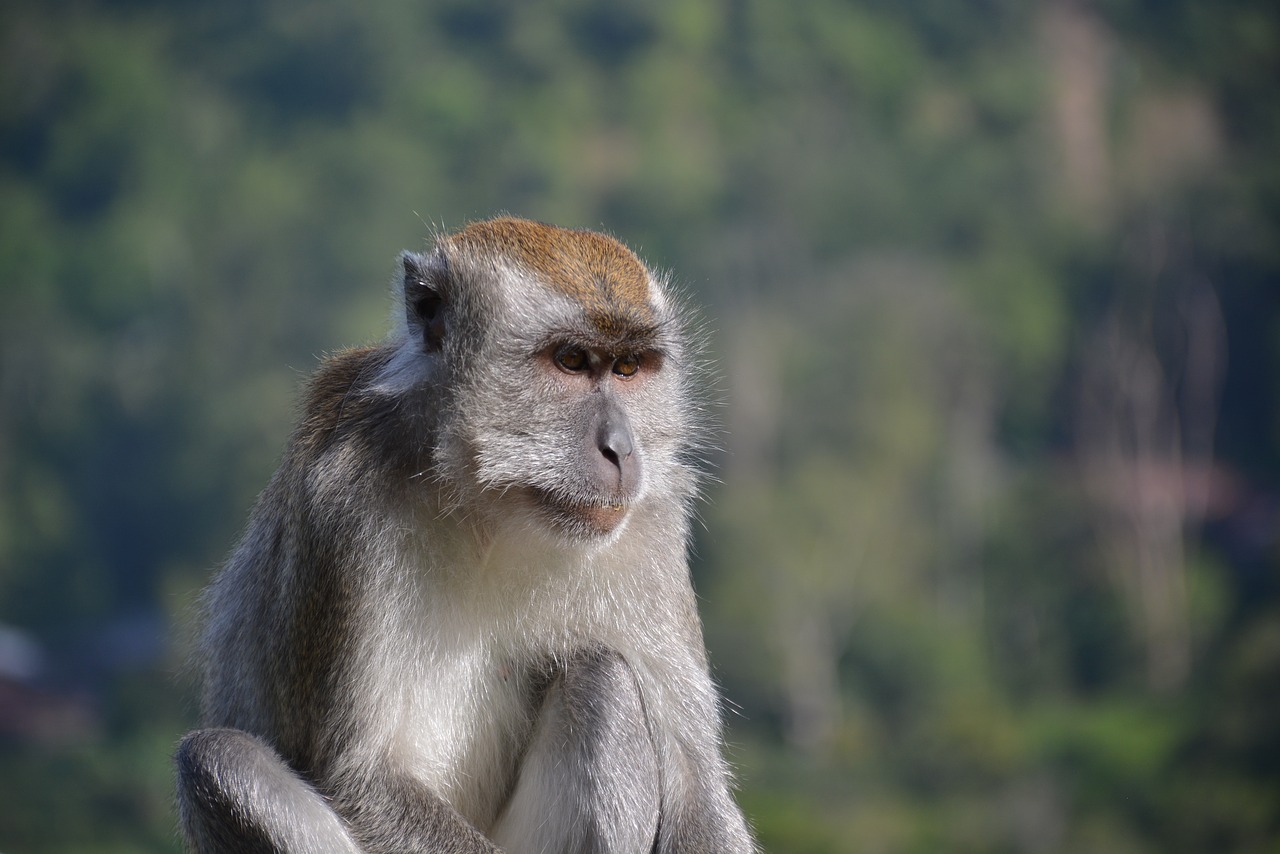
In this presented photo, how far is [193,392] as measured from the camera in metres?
30.6

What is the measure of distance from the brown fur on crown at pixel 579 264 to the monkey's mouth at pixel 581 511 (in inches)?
29.2

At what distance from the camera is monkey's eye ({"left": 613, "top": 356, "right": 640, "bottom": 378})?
583 cm

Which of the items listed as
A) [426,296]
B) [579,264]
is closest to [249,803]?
[426,296]

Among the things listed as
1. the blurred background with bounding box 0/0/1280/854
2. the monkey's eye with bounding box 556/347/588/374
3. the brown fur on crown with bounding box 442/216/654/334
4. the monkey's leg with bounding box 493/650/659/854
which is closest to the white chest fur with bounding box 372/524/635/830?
the monkey's leg with bounding box 493/650/659/854

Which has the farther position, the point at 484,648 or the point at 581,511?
the point at 484,648

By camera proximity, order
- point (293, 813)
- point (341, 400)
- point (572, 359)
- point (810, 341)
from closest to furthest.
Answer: point (293, 813) < point (572, 359) < point (341, 400) < point (810, 341)

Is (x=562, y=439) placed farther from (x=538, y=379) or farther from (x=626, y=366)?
(x=626, y=366)

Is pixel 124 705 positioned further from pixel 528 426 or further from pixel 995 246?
pixel 528 426

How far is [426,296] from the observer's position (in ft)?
19.3

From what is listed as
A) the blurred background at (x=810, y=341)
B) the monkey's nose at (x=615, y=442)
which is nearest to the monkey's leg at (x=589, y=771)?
the monkey's nose at (x=615, y=442)

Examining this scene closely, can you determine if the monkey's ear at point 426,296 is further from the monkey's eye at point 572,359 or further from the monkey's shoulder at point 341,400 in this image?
the monkey's eye at point 572,359

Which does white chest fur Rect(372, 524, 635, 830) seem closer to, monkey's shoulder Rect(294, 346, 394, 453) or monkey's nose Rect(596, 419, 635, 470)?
monkey's nose Rect(596, 419, 635, 470)

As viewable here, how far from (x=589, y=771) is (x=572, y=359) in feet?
5.77

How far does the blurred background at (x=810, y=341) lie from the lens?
30406mm
